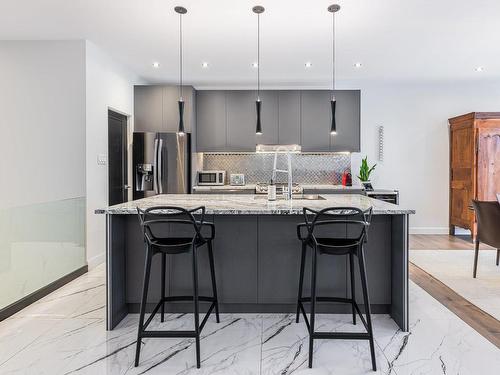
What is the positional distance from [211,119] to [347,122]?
2.15 metres

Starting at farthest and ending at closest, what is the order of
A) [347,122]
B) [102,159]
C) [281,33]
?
[347,122], [102,159], [281,33]

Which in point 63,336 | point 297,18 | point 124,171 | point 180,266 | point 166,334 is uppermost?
point 297,18

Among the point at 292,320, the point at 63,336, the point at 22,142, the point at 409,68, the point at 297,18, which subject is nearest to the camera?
the point at 63,336

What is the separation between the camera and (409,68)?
17.2 ft

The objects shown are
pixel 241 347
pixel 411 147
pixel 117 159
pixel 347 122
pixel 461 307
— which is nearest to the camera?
pixel 241 347

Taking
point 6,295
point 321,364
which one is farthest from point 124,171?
point 321,364

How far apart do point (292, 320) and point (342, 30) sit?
2.91 metres

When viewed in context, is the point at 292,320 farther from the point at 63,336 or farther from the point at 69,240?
the point at 69,240

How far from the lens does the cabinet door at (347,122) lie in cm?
579

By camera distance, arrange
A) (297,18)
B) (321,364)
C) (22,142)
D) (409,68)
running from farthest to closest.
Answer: (409,68)
(22,142)
(297,18)
(321,364)

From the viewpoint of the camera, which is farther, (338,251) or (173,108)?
(173,108)

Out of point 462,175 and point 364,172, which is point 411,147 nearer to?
point 462,175

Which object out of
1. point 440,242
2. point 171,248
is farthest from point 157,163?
point 440,242

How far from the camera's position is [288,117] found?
5.84 meters
